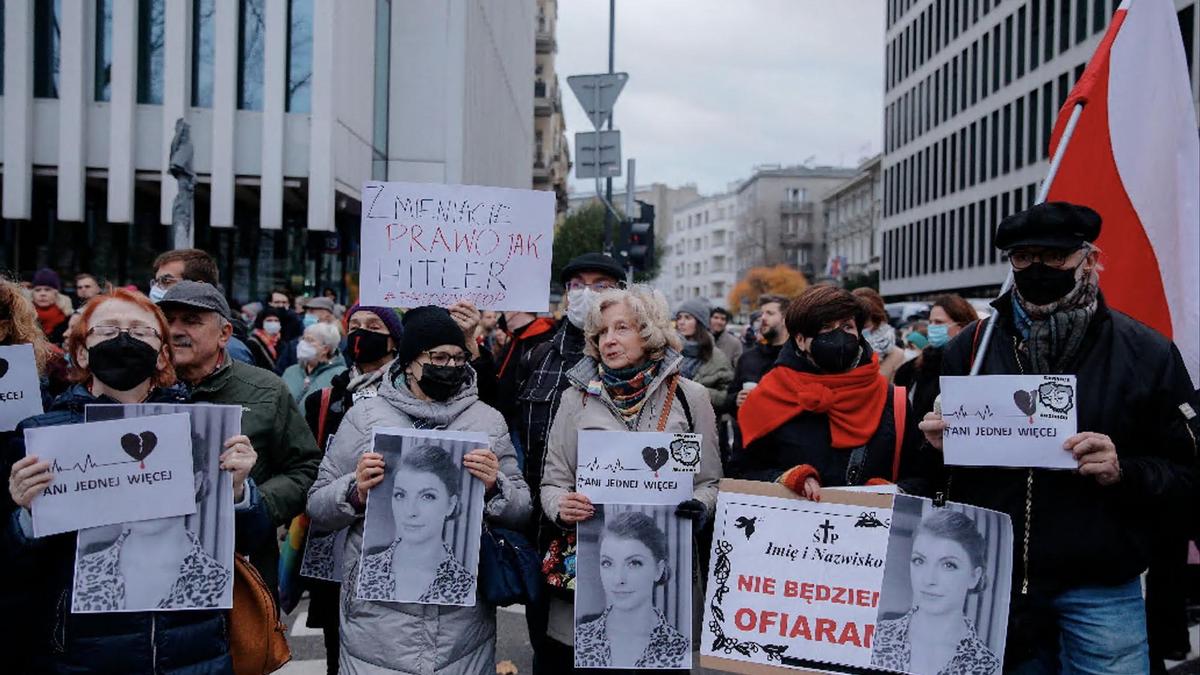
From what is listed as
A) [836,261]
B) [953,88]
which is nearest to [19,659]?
[953,88]

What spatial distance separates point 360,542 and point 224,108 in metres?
18.9

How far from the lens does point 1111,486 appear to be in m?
3.03

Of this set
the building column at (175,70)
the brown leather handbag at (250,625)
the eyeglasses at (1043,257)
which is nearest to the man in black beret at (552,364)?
the brown leather handbag at (250,625)

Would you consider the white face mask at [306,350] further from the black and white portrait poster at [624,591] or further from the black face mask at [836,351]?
the black face mask at [836,351]

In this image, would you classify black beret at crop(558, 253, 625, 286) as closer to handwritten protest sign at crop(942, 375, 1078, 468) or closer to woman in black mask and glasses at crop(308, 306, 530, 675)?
woman in black mask and glasses at crop(308, 306, 530, 675)

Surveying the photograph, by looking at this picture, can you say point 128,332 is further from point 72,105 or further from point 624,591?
point 72,105

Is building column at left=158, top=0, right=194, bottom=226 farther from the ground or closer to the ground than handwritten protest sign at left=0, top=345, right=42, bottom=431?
farther from the ground

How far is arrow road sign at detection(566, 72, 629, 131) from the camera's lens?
14.6 meters

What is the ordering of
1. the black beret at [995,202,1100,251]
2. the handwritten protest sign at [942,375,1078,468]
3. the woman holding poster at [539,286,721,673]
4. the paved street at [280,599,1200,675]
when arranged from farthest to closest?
the paved street at [280,599,1200,675] → the woman holding poster at [539,286,721,673] → the black beret at [995,202,1100,251] → the handwritten protest sign at [942,375,1078,468]

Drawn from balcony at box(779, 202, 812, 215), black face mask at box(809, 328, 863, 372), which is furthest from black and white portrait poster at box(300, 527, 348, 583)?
balcony at box(779, 202, 812, 215)

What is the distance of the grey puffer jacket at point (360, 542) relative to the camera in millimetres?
3311

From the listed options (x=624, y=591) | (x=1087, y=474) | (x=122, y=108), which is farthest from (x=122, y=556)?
(x=122, y=108)

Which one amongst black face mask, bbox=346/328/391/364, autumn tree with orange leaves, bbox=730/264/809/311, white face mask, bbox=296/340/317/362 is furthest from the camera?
autumn tree with orange leaves, bbox=730/264/809/311

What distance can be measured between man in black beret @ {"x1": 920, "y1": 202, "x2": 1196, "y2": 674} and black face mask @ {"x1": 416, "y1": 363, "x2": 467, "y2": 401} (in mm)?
1500
